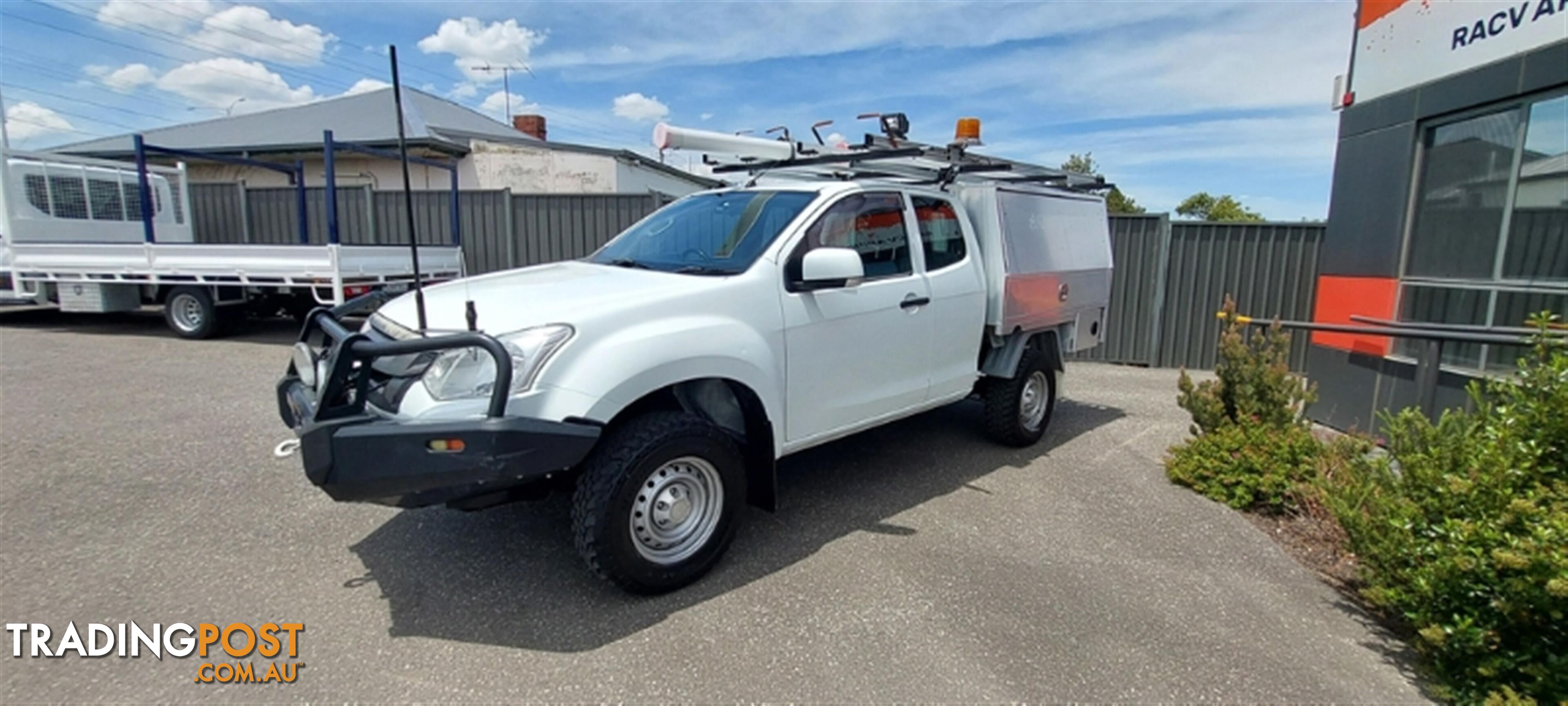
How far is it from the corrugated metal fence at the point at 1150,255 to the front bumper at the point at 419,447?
320 inches

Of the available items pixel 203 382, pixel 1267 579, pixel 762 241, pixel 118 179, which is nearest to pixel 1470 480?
pixel 1267 579

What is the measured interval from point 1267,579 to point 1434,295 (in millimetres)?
3907

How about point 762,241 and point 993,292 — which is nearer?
point 762,241

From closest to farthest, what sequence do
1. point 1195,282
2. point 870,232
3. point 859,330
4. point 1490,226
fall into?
point 859,330 → point 870,232 → point 1490,226 → point 1195,282

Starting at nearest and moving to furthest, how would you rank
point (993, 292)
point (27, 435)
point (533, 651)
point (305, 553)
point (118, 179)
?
1. point (533, 651)
2. point (305, 553)
3. point (993, 292)
4. point (27, 435)
5. point (118, 179)

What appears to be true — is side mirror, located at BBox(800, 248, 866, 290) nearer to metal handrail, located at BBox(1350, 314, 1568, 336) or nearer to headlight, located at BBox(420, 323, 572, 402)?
headlight, located at BBox(420, 323, 572, 402)

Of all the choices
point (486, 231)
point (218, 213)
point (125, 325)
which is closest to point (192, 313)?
point (125, 325)

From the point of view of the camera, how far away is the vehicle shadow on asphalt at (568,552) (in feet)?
9.74

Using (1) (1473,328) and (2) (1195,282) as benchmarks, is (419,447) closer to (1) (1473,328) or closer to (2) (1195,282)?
(1) (1473,328)

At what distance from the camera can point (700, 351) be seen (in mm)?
3125

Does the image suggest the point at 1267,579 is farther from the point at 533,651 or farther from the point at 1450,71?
the point at 1450,71

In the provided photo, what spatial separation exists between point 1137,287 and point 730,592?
8.15 meters

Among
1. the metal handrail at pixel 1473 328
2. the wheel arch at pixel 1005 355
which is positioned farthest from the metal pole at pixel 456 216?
the metal handrail at pixel 1473 328

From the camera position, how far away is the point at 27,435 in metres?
5.17
